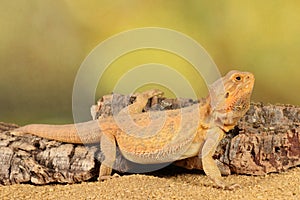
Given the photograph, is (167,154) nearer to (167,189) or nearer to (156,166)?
(156,166)

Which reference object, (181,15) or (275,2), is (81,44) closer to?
(181,15)

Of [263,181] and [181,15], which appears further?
[181,15]

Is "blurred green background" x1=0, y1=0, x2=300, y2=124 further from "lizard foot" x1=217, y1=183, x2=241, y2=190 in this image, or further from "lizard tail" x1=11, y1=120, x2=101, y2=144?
"lizard foot" x1=217, y1=183, x2=241, y2=190

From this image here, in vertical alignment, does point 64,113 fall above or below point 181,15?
below

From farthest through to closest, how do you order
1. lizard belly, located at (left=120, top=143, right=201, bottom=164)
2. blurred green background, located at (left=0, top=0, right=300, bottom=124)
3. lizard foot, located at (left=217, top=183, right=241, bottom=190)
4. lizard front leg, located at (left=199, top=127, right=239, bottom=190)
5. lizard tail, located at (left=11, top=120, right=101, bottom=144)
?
blurred green background, located at (left=0, top=0, right=300, bottom=124) → lizard tail, located at (left=11, top=120, right=101, bottom=144) → lizard belly, located at (left=120, top=143, right=201, bottom=164) → lizard front leg, located at (left=199, top=127, right=239, bottom=190) → lizard foot, located at (left=217, top=183, right=241, bottom=190)

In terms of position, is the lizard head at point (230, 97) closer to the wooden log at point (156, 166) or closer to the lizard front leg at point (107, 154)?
the wooden log at point (156, 166)

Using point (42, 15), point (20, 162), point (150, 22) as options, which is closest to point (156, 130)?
point (20, 162)

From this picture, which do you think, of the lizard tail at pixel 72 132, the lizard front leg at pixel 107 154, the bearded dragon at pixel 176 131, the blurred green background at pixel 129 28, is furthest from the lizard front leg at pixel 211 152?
the blurred green background at pixel 129 28

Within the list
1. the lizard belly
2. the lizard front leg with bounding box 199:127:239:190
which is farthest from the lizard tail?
the lizard front leg with bounding box 199:127:239:190
